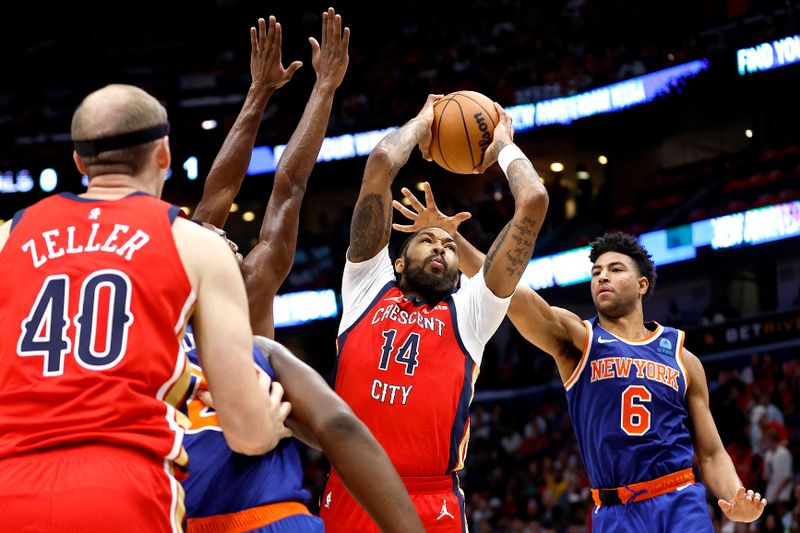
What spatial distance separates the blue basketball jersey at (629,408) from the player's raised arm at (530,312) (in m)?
0.09

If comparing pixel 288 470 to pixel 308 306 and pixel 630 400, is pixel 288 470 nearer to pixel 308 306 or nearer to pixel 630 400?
pixel 630 400

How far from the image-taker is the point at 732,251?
17.9 meters

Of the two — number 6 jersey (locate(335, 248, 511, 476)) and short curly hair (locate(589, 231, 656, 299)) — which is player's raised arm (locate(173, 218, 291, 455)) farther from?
short curly hair (locate(589, 231, 656, 299))

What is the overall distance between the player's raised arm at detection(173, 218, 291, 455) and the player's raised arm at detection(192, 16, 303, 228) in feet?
6.81

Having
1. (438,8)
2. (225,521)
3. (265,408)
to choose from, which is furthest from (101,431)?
(438,8)

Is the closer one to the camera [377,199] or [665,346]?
[377,199]

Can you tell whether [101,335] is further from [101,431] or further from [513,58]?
→ [513,58]

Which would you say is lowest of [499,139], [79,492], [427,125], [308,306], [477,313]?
[79,492]

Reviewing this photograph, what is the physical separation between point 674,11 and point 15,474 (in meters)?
22.5

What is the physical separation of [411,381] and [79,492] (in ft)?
9.21

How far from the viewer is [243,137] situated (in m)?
5.16

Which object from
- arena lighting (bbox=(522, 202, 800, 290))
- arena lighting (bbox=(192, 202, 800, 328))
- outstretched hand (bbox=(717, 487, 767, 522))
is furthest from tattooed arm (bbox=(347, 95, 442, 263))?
arena lighting (bbox=(522, 202, 800, 290))

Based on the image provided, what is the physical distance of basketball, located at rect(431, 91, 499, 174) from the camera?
5.64m

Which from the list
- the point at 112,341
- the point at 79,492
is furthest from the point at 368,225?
the point at 79,492
